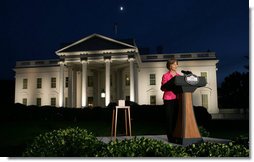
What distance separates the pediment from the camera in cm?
2852

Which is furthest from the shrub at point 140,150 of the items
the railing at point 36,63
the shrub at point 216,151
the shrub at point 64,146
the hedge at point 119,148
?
the railing at point 36,63

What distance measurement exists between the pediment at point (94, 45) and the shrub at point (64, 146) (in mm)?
24327

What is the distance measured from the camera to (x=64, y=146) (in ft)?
13.3

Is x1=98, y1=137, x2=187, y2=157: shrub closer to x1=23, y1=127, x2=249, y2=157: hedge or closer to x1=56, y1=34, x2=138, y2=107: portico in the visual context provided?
x1=23, y1=127, x2=249, y2=157: hedge

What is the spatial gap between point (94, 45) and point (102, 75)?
5.56 m

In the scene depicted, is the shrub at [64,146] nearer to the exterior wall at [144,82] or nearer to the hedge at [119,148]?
the hedge at [119,148]

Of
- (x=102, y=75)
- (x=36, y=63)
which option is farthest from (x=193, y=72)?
(x=36, y=63)

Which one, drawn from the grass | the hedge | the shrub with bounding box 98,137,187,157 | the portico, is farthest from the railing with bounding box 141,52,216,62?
the shrub with bounding box 98,137,187,157

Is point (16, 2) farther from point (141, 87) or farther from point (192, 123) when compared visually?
point (141, 87)

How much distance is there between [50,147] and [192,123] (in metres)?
2.15

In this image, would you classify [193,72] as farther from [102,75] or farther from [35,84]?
[35,84]

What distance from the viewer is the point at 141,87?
34.4 meters

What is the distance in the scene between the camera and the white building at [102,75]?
92.9ft

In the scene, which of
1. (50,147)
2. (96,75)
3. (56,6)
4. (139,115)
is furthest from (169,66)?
(96,75)
